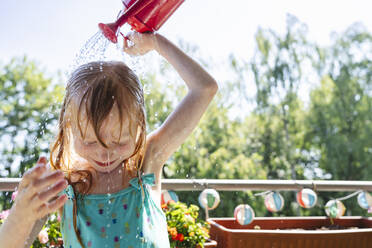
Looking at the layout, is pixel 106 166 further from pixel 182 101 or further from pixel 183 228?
pixel 183 228

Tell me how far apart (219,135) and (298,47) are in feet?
13.4

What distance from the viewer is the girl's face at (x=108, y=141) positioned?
766mm

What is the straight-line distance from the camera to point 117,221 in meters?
0.85

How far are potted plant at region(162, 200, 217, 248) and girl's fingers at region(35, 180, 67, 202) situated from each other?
38.6 inches

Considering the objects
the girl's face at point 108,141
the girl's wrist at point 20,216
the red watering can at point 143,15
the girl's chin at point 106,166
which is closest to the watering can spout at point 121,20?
the red watering can at point 143,15

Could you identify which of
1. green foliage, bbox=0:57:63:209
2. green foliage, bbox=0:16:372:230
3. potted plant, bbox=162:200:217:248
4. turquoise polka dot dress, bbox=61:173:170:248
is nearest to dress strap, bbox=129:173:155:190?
turquoise polka dot dress, bbox=61:173:170:248

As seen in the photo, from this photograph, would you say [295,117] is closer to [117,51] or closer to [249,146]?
[249,146]

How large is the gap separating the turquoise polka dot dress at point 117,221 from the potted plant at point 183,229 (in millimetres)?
669

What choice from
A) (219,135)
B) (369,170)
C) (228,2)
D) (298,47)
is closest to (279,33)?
(298,47)

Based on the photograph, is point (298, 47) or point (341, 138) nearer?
point (341, 138)

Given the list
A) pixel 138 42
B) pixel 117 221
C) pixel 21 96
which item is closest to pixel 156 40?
pixel 138 42

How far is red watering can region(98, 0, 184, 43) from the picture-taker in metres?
0.83

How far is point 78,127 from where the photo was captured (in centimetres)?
78

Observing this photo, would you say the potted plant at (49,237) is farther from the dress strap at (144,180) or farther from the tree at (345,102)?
the tree at (345,102)
